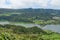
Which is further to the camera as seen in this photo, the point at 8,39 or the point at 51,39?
the point at 51,39

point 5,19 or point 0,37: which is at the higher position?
point 0,37

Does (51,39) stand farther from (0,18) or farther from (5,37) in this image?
(0,18)

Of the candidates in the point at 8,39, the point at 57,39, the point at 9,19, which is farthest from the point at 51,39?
the point at 9,19

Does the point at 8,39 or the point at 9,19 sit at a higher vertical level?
the point at 8,39

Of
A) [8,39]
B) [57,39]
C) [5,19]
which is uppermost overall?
[8,39]

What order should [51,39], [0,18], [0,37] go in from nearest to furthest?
[0,37]
[51,39]
[0,18]

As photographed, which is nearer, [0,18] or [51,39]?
[51,39]

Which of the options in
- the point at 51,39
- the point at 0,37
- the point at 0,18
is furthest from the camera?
the point at 0,18

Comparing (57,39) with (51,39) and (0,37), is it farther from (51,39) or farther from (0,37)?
(0,37)
